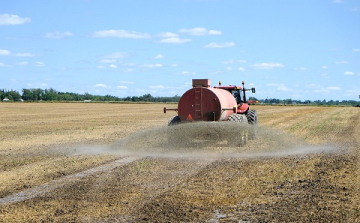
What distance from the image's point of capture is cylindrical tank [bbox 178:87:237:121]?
16.7 m

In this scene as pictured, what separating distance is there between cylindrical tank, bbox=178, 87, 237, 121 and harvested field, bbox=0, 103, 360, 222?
28.6 inches

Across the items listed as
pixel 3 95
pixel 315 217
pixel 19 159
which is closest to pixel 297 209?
pixel 315 217

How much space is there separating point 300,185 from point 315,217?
239 cm

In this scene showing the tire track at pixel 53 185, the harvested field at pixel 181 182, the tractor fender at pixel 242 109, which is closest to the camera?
the harvested field at pixel 181 182

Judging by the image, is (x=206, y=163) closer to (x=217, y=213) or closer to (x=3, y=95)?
(x=217, y=213)

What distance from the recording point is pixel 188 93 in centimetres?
1684

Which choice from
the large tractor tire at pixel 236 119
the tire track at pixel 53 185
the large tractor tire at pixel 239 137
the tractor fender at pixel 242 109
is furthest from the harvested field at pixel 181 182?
the tractor fender at pixel 242 109

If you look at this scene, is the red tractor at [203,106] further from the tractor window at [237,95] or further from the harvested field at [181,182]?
the tractor window at [237,95]

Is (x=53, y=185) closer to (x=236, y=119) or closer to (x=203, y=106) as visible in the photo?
(x=203, y=106)

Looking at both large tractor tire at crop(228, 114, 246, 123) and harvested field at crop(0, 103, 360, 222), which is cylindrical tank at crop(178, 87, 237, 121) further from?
harvested field at crop(0, 103, 360, 222)

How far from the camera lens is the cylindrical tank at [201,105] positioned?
16.7m

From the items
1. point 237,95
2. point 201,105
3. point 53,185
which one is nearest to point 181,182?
point 53,185

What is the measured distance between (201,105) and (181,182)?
687 cm

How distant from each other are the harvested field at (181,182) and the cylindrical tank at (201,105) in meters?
0.73
